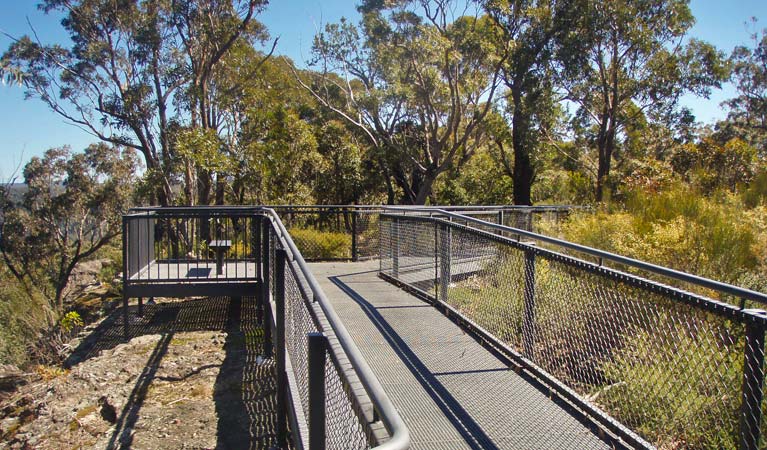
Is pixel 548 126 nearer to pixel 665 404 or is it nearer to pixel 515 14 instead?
Result: pixel 515 14

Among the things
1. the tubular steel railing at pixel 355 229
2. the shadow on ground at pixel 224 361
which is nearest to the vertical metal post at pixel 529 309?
the shadow on ground at pixel 224 361

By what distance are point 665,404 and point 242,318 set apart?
22.9ft

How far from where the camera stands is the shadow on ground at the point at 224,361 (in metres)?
5.10

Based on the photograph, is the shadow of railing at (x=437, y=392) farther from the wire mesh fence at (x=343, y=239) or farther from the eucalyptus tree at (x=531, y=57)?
the eucalyptus tree at (x=531, y=57)

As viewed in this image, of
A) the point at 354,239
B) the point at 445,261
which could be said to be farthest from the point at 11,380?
the point at 445,261

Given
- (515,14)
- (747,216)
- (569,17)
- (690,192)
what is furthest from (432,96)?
(747,216)

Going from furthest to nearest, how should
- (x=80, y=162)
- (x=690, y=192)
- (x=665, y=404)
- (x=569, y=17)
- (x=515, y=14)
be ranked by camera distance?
1. (x=80, y=162)
2. (x=515, y=14)
3. (x=569, y=17)
4. (x=690, y=192)
5. (x=665, y=404)

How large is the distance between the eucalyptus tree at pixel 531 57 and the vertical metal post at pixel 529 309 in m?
17.6

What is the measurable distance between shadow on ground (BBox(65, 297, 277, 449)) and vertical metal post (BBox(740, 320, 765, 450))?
3.46m

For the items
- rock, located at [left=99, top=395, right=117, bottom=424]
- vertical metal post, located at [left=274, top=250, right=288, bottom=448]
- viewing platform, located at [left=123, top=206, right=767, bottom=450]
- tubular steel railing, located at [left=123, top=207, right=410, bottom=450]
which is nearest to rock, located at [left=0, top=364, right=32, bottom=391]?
tubular steel railing, located at [left=123, top=207, right=410, bottom=450]

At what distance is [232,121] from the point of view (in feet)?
77.9

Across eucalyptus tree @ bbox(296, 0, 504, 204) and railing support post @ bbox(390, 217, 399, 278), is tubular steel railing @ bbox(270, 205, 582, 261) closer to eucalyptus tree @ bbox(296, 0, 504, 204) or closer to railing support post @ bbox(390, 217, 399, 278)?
railing support post @ bbox(390, 217, 399, 278)

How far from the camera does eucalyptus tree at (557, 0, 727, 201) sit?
1888cm

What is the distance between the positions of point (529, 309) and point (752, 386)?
2229mm
